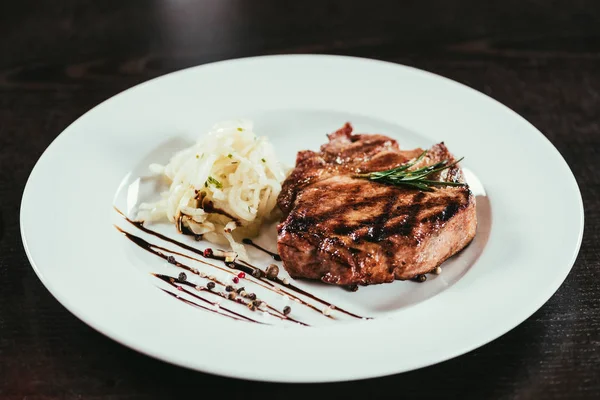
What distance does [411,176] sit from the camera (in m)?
3.78

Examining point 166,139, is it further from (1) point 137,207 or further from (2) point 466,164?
(2) point 466,164

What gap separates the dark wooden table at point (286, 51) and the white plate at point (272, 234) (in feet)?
0.67

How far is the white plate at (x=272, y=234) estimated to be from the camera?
2959mm

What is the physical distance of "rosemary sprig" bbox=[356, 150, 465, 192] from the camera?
3.76m

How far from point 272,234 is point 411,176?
88 centimetres

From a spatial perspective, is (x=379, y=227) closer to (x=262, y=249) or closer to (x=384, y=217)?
(x=384, y=217)

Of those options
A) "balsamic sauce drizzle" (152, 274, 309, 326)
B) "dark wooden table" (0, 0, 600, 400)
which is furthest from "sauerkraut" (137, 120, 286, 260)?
"dark wooden table" (0, 0, 600, 400)

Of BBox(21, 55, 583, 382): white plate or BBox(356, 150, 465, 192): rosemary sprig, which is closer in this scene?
BBox(21, 55, 583, 382): white plate

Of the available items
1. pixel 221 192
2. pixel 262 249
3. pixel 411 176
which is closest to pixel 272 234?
pixel 262 249

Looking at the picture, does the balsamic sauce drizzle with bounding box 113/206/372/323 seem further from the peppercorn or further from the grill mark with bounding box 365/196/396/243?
the grill mark with bounding box 365/196/396/243

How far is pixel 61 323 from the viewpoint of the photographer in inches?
133

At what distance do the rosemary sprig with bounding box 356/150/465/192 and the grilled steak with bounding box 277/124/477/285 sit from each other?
3 centimetres

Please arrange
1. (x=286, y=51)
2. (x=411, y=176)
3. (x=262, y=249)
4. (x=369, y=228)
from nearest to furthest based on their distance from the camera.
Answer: (x=369, y=228) < (x=411, y=176) < (x=262, y=249) < (x=286, y=51)

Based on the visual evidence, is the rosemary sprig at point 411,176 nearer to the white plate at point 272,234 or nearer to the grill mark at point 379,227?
the grill mark at point 379,227
